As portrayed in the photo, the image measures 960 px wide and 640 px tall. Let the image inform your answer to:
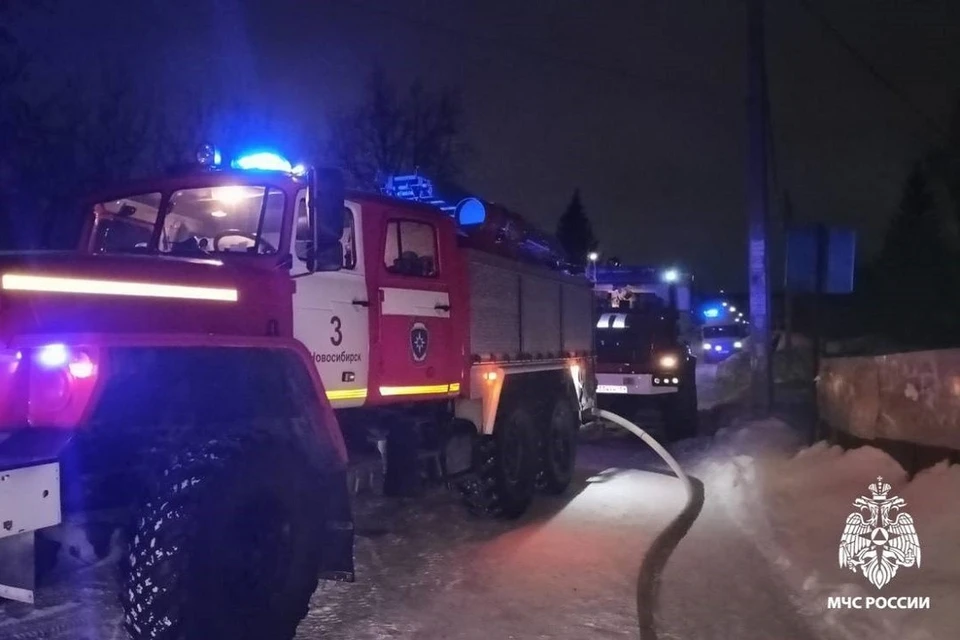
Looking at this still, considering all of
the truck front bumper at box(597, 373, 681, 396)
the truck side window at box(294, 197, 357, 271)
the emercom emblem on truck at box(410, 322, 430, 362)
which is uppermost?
the truck side window at box(294, 197, 357, 271)

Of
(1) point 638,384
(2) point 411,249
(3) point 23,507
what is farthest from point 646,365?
(3) point 23,507

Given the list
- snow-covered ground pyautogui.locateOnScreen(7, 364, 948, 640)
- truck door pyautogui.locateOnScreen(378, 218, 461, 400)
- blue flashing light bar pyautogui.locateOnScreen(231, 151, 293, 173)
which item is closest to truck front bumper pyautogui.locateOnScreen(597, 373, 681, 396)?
snow-covered ground pyautogui.locateOnScreen(7, 364, 948, 640)

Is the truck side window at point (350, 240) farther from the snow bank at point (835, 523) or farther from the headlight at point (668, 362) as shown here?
the headlight at point (668, 362)

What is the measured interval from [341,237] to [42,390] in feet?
7.07

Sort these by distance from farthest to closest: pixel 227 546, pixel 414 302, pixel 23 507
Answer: pixel 414 302 < pixel 227 546 < pixel 23 507

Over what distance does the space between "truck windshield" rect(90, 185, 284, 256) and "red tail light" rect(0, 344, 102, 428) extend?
178 cm

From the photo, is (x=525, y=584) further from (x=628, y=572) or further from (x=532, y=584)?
(x=628, y=572)

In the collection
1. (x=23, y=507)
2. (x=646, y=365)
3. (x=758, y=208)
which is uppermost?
(x=758, y=208)

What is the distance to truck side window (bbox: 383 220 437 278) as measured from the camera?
6.84m

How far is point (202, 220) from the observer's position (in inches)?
239

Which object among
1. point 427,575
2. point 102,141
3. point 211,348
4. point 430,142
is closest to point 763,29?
point 427,575

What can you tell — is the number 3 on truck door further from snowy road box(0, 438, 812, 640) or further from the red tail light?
the red tail light

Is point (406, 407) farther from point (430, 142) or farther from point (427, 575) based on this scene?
point (430, 142)

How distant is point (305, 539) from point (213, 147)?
290 cm
